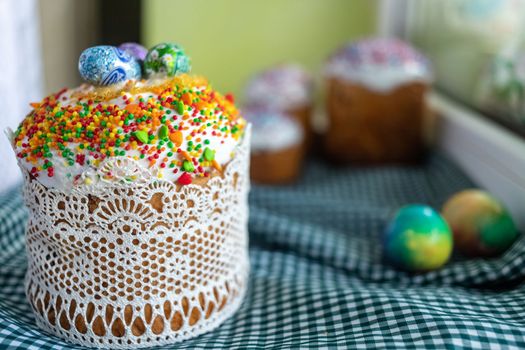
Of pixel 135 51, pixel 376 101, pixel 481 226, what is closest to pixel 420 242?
pixel 481 226

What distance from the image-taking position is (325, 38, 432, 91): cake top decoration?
1.50 m

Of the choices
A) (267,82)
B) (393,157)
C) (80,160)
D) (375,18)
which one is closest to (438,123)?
(393,157)

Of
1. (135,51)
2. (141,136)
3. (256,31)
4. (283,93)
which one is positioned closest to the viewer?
(141,136)

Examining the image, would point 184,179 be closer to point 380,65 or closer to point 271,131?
point 271,131

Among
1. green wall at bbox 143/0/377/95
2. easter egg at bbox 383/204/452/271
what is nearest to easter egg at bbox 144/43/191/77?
easter egg at bbox 383/204/452/271

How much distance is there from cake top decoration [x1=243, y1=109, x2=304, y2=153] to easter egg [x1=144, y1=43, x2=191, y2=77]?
709 mm

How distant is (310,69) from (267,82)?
22.5 inches

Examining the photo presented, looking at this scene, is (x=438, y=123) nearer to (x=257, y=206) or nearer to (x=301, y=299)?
(x=257, y=206)

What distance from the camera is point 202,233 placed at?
2.29 ft

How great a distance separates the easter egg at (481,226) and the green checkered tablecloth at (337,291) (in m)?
0.04

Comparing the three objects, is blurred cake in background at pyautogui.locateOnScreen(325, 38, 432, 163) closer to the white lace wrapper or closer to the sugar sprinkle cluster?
the sugar sprinkle cluster

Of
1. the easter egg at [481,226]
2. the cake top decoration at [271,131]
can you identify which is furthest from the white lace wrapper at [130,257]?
the cake top decoration at [271,131]

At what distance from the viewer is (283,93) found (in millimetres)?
1629

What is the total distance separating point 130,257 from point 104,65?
0.24m
